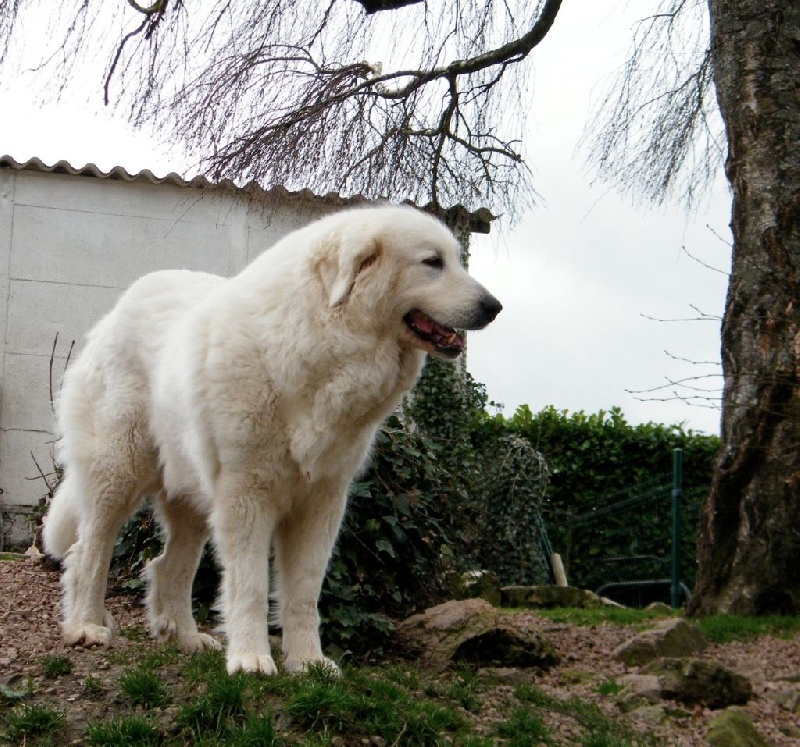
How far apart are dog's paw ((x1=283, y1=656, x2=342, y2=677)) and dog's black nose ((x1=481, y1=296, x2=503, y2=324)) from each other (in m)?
1.43

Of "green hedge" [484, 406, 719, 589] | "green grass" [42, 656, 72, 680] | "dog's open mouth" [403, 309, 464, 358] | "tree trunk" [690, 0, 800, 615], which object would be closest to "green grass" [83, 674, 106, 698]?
"green grass" [42, 656, 72, 680]

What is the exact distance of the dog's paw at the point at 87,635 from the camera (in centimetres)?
416

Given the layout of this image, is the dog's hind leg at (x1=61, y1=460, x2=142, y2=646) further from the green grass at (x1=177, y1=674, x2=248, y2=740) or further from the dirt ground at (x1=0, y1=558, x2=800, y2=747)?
the green grass at (x1=177, y1=674, x2=248, y2=740)

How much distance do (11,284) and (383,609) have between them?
703cm

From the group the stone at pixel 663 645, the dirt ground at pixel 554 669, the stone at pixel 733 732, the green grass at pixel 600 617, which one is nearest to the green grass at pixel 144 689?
the dirt ground at pixel 554 669

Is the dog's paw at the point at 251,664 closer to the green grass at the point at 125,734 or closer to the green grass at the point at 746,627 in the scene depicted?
the green grass at the point at 125,734

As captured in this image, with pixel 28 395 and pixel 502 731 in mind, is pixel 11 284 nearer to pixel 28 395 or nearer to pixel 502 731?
pixel 28 395

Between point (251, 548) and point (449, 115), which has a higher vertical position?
point (449, 115)

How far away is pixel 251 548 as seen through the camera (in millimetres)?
3707

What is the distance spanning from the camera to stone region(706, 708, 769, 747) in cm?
404

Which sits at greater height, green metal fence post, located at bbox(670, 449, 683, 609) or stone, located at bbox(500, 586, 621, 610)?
green metal fence post, located at bbox(670, 449, 683, 609)

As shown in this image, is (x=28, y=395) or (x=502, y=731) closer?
(x=502, y=731)

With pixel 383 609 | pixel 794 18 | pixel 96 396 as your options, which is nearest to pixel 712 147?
pixel 794 18

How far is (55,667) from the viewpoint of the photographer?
3.79m
